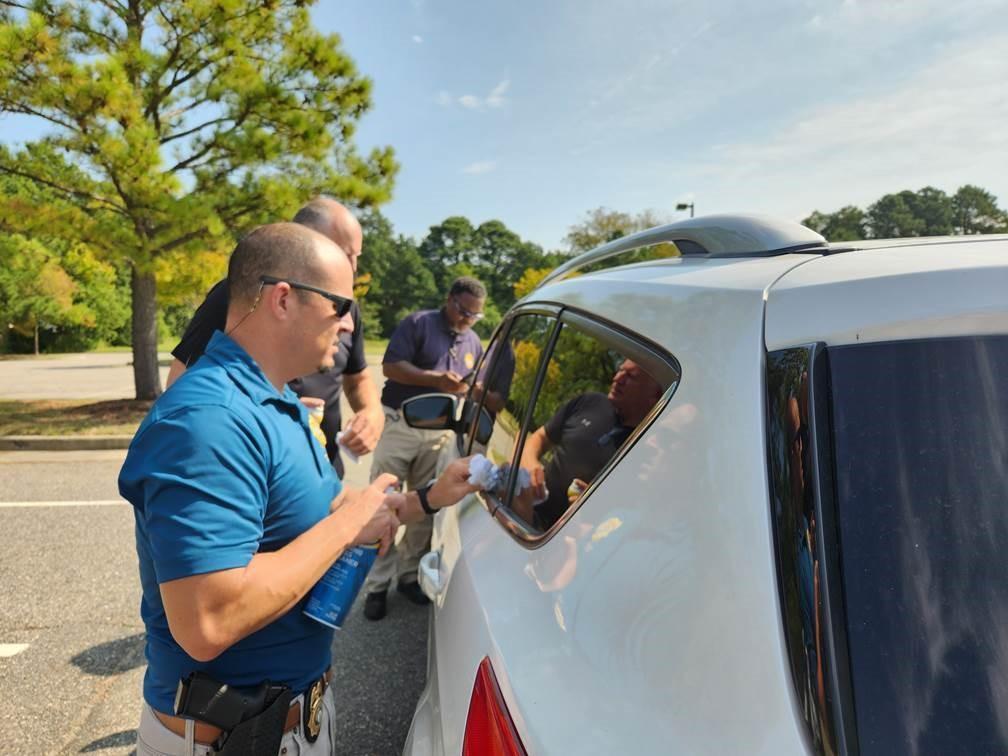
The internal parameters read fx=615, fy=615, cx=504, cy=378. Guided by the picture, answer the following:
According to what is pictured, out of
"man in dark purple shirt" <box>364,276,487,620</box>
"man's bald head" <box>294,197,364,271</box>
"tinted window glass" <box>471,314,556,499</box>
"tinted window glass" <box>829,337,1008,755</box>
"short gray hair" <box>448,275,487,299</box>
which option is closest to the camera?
"tinted window glass" <box>829,337,1008,755</box>

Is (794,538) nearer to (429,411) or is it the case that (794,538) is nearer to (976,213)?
(976,213)

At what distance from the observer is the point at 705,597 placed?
2.50 feet

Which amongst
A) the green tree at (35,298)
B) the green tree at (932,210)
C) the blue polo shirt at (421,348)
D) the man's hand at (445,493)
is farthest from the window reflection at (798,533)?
the green tree at (35,298)

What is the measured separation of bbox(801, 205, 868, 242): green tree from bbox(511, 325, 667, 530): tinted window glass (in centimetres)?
81

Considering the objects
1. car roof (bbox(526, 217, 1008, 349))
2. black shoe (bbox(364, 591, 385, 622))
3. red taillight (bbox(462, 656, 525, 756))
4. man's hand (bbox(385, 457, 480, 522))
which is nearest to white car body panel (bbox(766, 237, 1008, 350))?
car roof (bbox(526, 217, 1008, 349))

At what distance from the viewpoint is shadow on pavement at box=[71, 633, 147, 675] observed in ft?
9.52

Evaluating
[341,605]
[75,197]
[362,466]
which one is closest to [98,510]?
[362,466]

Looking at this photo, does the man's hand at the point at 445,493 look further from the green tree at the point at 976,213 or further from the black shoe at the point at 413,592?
the black shoe at the point at 413,592

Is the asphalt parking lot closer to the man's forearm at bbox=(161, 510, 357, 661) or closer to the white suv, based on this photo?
the man's forearm at bbox=(161, 510, 357, 661)

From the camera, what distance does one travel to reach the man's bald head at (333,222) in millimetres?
2746

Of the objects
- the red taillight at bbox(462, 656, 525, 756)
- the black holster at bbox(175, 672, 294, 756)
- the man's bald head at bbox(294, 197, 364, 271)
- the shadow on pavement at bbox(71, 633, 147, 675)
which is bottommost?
the shadow on pavement at bbox(71, 633, 147, 675)

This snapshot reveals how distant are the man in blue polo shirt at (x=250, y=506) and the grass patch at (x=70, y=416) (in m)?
8.04

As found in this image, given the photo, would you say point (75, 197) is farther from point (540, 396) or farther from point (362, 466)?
point (540, 396)

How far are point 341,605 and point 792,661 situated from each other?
0.98m
